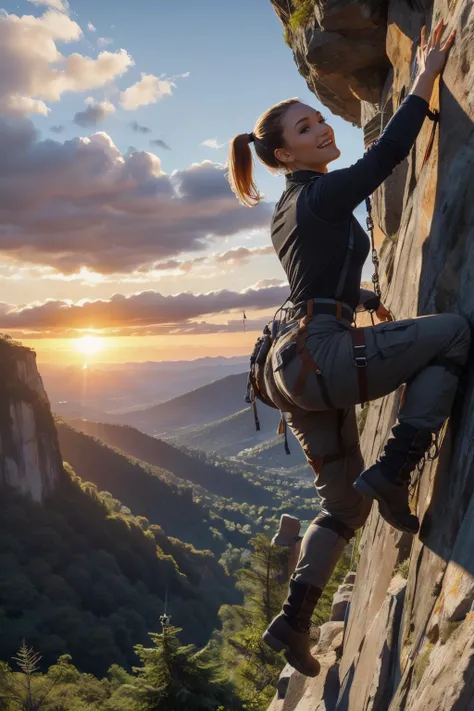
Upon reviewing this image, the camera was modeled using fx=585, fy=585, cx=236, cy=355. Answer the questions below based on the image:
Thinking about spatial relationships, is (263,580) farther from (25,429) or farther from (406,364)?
(25,429)

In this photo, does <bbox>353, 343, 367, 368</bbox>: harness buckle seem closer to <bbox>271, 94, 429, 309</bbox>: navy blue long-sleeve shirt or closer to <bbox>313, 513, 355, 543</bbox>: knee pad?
<bbox>271, 94, 429, 309</bbox>: navy blue long-sleeve shirt

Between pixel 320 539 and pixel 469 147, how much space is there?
3.58 m

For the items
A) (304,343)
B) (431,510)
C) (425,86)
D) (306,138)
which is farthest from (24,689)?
(425,86)

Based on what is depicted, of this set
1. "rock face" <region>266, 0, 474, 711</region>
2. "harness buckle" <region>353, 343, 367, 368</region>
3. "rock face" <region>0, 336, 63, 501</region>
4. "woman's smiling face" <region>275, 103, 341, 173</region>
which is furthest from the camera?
"rock face" <region>0, 336, 63, 501</region>

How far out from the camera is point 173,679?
25609 millimetres

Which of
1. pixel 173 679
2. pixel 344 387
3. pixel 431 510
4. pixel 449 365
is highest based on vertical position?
pixel 449 365

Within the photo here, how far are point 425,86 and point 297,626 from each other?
4.87 m

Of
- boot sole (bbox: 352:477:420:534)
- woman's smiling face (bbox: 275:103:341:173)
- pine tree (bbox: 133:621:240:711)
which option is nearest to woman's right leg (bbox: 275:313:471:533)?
boot sole (bbox: 352:477:420:534)

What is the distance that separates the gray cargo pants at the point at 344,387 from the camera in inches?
167

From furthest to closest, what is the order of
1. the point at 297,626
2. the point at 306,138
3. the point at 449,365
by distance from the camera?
1. the point at 297,626
2. the point at 306,138
3. the point at 449,365

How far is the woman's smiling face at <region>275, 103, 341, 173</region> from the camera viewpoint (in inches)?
201

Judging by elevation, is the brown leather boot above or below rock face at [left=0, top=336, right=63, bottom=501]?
above

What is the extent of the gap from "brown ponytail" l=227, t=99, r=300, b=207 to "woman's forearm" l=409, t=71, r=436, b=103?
102cm

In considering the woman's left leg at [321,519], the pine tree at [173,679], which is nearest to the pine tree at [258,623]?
the pine tree at [173,679]
